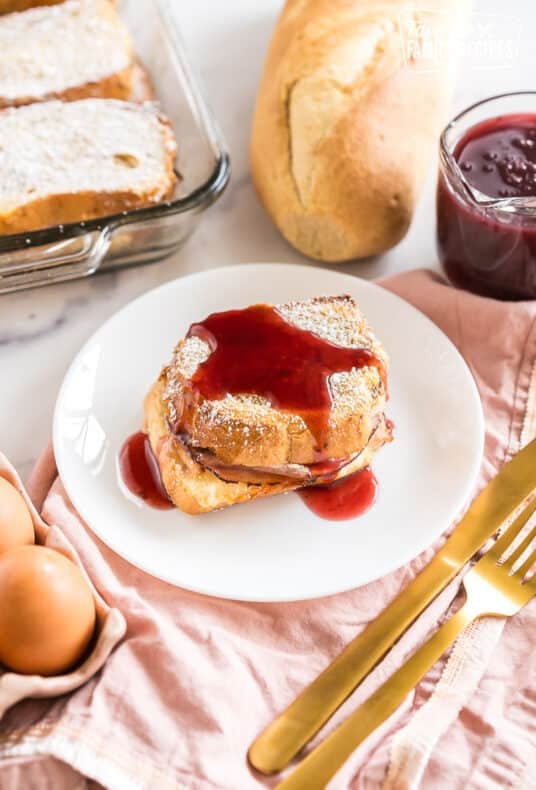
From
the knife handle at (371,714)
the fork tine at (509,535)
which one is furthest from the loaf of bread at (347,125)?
the knife handle at (371,714)

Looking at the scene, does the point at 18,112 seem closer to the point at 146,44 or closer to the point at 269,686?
the point at 146,44

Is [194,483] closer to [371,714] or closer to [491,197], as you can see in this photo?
[371,714]

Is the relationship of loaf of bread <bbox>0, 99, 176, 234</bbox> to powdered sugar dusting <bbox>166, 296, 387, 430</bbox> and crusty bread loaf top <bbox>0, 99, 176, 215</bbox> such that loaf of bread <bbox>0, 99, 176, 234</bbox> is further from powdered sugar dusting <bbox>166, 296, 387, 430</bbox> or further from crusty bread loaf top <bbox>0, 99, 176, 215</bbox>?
powdered sugar dusting <bbox>166, 296, 387, 430</bbox>

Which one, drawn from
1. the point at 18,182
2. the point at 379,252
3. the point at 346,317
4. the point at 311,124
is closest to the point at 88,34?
the point at 18,182

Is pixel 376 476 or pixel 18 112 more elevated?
pixel 18 112

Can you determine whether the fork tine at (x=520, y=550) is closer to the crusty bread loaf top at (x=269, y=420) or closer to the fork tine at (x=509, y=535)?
the fork tine at (x=509, y=535)

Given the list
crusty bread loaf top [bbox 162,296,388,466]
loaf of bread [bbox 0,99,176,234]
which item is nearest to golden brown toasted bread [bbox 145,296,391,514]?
crusty bread loaf top [bbox 162,296,388,466]

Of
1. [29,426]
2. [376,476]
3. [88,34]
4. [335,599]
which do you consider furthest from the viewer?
[88,34]
